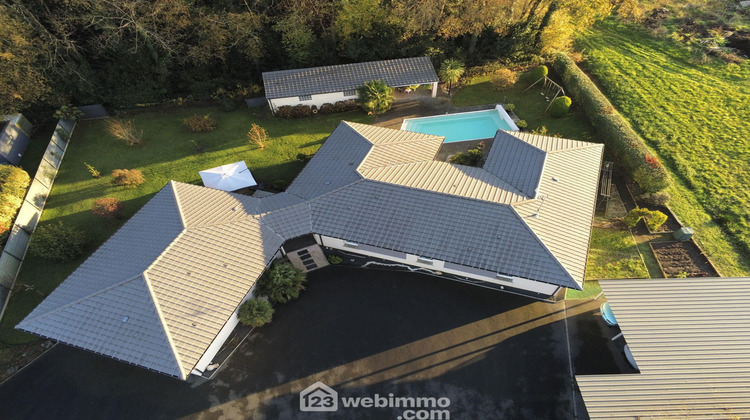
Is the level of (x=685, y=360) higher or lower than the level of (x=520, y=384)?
higher

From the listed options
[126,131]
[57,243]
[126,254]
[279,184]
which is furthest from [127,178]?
[279,184]

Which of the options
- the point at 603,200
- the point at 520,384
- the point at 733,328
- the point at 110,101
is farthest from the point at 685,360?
the point at 110,101

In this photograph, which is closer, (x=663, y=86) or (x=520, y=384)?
(x=520, y=384)

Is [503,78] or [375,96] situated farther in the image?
[503,78]

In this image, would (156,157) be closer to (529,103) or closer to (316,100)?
(316,100)

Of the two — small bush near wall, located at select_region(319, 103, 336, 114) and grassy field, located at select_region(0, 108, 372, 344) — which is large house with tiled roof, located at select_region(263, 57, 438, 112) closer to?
small bush near wall, located at select_region(319, 103, 336, 114)

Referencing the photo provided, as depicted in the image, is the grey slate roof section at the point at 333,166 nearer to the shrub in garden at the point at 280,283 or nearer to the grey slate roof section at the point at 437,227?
the grey slate roof section at the point at 437,227

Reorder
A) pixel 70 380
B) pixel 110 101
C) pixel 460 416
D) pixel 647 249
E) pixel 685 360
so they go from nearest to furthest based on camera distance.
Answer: pixel 685 360, pixel 460 416, pixel 70 380, pixel 647 249, pixel 110 101

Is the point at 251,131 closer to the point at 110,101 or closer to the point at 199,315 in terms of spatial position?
the point at 110,101

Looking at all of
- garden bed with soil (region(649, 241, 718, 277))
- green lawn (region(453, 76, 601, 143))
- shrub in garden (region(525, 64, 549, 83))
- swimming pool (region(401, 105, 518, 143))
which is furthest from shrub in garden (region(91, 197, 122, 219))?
shrub in garden (region(525, 64, 549, 83))
